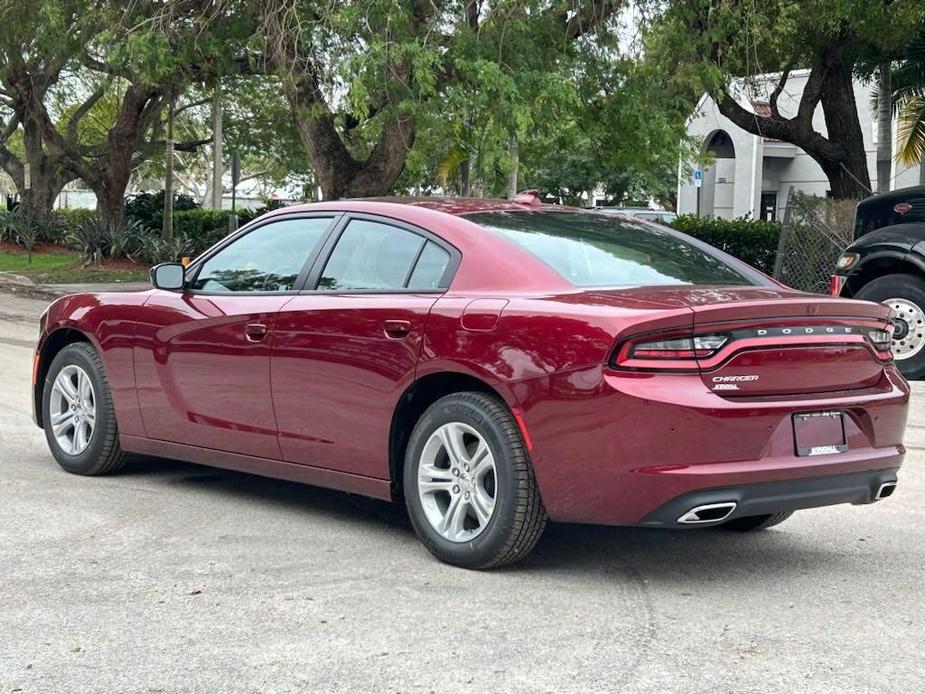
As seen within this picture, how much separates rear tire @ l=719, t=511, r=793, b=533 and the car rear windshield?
1102 mm

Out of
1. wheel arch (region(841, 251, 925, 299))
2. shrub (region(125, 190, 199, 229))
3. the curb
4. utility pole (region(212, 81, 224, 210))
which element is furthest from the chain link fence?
shrub (region(125, 190, 199, 229))

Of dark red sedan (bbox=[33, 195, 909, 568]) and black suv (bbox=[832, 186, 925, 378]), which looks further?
black suv (bbox=[832, 186, 925, 378])

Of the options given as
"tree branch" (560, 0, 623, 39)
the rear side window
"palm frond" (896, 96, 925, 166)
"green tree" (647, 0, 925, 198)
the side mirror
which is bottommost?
the side mirror

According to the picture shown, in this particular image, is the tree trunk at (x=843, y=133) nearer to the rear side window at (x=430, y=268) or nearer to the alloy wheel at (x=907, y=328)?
the alloy wheel at (x=907, y=328)

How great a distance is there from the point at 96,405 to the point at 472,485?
2799 mm

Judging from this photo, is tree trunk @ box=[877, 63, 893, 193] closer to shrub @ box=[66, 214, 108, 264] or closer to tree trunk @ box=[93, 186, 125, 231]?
shrub @ box=[66, 214, 108, 264]

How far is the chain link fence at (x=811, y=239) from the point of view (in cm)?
1620

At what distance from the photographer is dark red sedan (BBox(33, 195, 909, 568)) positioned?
486cm

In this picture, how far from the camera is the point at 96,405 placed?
23.7ft

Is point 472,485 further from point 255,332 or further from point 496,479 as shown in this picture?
point 255,332

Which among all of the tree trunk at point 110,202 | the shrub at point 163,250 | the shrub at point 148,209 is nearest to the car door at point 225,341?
the shrub at point 163,250

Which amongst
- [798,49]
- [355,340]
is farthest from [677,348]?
[798,49]

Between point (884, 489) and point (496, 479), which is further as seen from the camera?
point (884, 489)

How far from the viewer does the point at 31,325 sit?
18.2m
